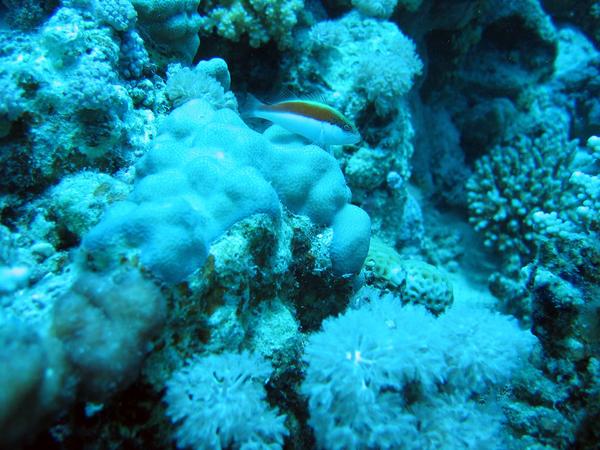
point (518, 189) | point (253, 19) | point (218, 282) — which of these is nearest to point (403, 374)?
point (218, 282)

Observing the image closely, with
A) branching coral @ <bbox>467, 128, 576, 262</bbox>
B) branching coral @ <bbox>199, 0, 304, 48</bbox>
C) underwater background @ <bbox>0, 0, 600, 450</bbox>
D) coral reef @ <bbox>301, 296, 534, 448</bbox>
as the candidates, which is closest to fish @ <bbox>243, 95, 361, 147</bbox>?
underwater background @ <bbox>0, 0, 600, 450</bbox>

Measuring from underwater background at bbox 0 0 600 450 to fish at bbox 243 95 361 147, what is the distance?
0.04m

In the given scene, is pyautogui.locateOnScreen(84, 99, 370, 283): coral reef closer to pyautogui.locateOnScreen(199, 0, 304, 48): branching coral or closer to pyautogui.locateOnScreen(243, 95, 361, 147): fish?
pyautogui.locateOnScreen(243, 95, 361, 147): fish

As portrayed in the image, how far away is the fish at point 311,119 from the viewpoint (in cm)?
298

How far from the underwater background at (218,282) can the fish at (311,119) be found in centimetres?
4

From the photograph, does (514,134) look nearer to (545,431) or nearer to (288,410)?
(545,431)

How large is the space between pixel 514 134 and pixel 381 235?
3943mm

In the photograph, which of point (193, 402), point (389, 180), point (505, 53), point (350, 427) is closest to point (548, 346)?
point (350, 427)

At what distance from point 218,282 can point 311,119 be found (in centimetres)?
151

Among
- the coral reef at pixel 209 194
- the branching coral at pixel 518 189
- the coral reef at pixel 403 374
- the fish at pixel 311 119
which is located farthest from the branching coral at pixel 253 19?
the branching coral at pixel 518 189

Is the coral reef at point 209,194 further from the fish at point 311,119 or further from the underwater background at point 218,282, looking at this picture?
the fish at point 311,119

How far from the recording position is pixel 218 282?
2178 millimetres

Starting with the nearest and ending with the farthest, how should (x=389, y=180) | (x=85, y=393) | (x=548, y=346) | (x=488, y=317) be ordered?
1. (x=85, y=393)
2. (x=488, y=317)
3. (x=548, y=346)
4. (x=389, y=180)

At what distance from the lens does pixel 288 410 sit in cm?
244
